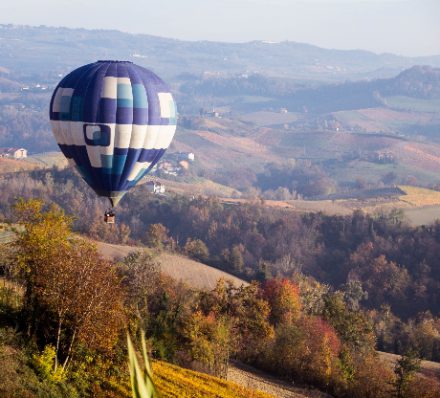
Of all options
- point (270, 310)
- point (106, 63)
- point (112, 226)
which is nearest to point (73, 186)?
point (112, 226)

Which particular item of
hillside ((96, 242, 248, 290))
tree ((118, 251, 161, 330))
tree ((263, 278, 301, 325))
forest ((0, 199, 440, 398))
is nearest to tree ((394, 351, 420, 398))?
forest ((0, 199, 440, 398))

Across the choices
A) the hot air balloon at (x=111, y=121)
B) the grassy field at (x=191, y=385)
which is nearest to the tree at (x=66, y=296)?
the hot air balloon at (x=111, y=121)

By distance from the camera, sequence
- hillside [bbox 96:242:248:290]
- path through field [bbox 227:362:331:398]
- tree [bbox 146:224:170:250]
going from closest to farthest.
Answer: path through field [bbox 227:362:331:398] < hillside [bbox 96:242:248:290] < tree [bbox 146:224:170:250]

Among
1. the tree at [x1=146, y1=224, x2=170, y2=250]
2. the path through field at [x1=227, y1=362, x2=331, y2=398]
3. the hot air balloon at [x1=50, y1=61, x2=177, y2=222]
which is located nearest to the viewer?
the hot air balloon at [x1=50, y1=61, x2=177, y2=222]

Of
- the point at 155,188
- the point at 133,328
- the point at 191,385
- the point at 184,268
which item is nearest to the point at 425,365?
the point at 191,385

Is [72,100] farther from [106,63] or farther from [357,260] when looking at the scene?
[357,260]

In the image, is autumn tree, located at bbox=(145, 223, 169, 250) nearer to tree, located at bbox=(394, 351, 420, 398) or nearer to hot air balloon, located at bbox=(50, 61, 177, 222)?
tree, located at bbox=(394, 351, 420, 398)

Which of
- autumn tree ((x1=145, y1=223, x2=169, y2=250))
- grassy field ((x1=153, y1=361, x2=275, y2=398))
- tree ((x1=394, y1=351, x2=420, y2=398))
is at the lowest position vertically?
autumn tree ((x1=145, y1=223, x2=169, y2=250))

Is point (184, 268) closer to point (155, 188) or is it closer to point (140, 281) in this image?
point (140, 281)

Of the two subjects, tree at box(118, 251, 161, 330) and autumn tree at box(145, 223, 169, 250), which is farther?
autumn tree at box(145, 223, 169, 250)
